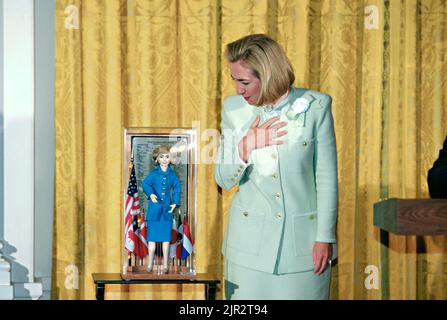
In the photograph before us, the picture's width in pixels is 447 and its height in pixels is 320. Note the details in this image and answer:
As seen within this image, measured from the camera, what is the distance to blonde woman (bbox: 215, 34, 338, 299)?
8.53 ft


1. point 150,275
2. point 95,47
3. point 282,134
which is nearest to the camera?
point 282,134

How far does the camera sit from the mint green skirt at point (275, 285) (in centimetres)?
259

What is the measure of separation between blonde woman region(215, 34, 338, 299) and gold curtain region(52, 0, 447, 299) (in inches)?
37.5

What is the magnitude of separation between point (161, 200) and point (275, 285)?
1.99 ft

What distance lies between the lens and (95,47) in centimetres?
353

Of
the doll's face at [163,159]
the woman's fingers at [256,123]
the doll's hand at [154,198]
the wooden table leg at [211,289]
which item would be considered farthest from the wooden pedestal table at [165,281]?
the woman's fingers at [256,123]

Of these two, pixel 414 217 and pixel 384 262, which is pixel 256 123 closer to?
pixel 414 217

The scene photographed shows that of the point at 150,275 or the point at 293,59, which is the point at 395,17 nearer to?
the point at 293,59

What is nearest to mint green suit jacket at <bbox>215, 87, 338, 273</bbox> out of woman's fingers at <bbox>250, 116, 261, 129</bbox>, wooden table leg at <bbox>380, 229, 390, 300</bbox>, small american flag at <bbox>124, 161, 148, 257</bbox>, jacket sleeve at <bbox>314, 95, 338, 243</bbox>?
jacket sleeve at <bbox>314, 95, 338, 243</bbox>

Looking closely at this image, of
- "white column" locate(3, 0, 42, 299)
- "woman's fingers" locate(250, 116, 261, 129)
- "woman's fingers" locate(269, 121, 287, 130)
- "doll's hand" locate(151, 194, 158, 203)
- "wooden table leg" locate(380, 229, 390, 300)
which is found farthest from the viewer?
"wooden table leg" locate(380, 229, 390, 300)

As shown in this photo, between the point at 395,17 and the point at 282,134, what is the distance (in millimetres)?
1443

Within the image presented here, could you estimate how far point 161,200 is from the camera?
2.96 m

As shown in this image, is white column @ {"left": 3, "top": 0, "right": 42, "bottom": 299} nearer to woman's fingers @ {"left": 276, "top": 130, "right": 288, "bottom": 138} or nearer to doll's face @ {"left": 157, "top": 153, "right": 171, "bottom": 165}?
doll's face @ {"left": 157, "top": 153, "right": 171, "bottom": 165}

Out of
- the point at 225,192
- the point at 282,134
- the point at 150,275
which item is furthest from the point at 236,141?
the point at 225,192
